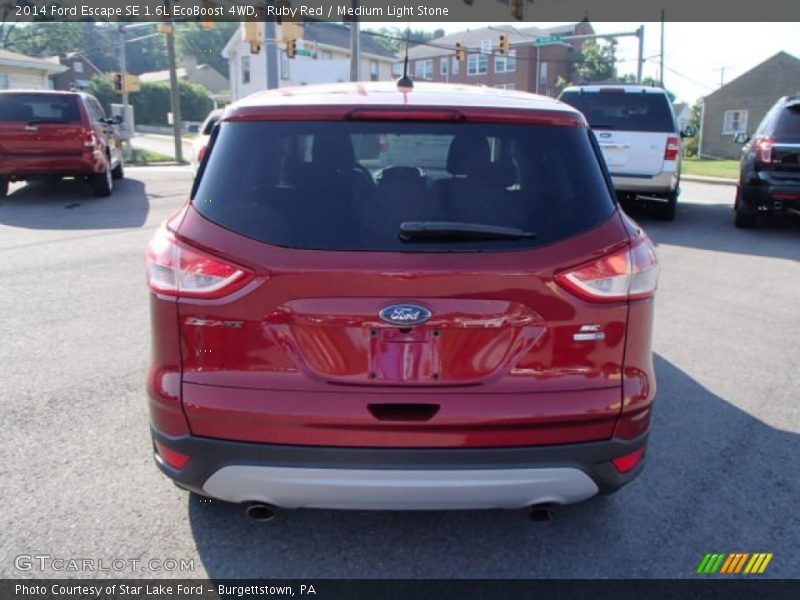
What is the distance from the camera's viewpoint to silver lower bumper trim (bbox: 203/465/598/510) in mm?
2422

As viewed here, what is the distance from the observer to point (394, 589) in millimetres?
2682

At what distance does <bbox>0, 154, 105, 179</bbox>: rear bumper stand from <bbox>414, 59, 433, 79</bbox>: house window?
189ft

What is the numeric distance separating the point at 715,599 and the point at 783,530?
67 centimetres

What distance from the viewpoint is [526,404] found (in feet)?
8.00

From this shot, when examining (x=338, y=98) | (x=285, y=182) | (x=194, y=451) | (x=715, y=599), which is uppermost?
(x=338, y=98)

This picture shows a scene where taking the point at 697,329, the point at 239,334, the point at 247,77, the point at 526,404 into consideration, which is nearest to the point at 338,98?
the point at 239,334

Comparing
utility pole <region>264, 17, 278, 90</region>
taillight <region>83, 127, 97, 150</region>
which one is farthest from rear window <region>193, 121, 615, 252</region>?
utility pole <region>264, 17, 278, 90</region>

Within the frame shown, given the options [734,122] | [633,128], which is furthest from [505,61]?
[633,128]

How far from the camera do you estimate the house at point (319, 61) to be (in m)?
50.8

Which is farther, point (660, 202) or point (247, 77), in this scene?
point (247, 77)

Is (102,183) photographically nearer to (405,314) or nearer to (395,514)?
(395,514)

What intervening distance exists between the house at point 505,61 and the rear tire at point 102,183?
4904 centimetres

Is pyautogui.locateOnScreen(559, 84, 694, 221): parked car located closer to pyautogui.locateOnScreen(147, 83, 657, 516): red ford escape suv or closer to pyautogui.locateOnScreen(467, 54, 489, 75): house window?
pyautogui.locateOnScreen(147, 83, 657, 516): red ford escape suv

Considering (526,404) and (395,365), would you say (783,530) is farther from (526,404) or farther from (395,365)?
(395,365)
